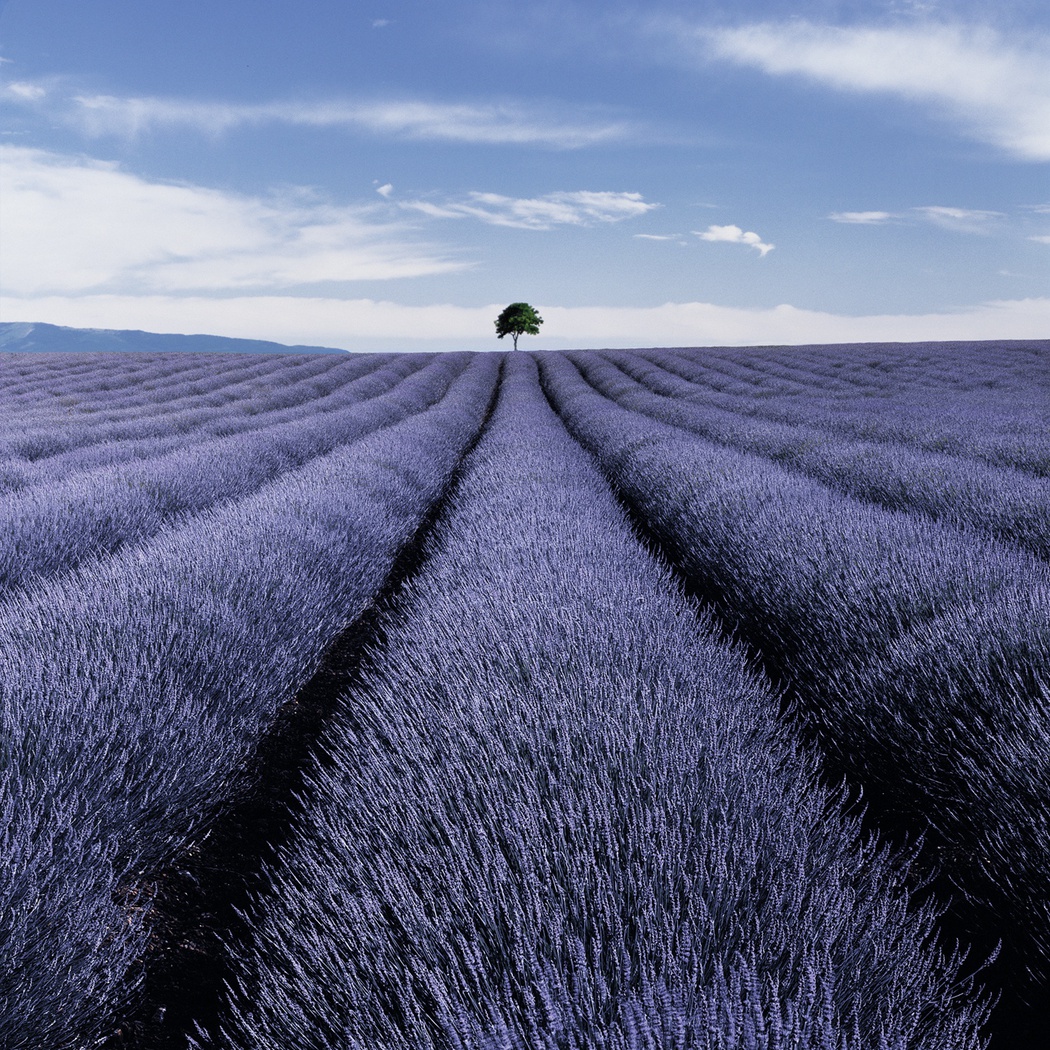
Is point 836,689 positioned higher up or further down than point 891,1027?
further down

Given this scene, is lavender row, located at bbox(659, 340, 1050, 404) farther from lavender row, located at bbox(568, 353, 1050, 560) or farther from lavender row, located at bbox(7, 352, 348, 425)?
lavender row, located at bbox(7, 352, 348, 425)

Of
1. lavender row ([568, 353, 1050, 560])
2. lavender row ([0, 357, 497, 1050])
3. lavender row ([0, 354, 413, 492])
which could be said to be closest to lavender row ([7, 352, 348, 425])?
lavender row ([0, 354, 413, 492])

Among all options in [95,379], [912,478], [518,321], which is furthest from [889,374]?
[518,321]

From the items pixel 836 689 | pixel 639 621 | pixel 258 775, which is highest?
pixel 639 621

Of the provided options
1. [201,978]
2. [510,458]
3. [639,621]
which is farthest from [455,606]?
[510,458]

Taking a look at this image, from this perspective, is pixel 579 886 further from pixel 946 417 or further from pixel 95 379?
pixel 95 379

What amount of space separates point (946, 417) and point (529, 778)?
852 centimetres

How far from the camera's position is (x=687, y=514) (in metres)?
4.58

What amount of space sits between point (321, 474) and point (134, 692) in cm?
299

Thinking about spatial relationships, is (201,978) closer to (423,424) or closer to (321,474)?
(321,474)

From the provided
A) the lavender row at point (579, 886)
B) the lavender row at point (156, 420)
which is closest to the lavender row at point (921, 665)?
the lavender row at point (579, 886)

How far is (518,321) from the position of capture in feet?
151

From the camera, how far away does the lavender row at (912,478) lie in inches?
156

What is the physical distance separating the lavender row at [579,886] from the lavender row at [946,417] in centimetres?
520
